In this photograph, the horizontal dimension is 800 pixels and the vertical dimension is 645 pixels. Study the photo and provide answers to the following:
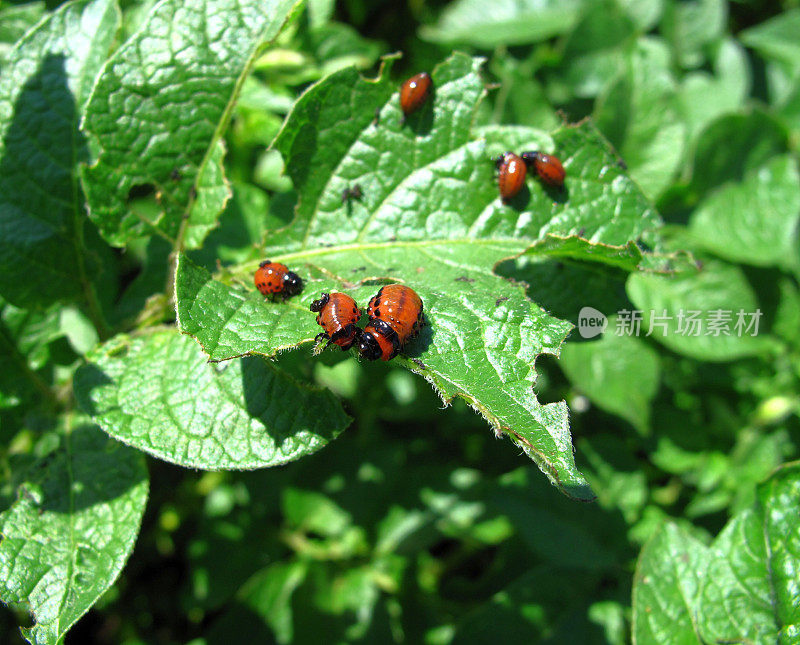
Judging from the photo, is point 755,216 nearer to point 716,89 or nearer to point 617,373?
point 716,89

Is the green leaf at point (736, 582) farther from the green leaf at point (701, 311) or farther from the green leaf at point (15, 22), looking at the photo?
the green leaf at point (15, 22)

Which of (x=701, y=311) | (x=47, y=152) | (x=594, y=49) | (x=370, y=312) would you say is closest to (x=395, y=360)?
(x=370, y=312)

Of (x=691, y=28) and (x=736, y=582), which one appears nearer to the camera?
(x=736, y=582)

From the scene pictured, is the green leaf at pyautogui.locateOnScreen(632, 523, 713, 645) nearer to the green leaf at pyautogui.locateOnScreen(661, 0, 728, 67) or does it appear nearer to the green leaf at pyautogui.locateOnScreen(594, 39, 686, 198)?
the green leaf at pyautogui.locateOnScreen(594, 39, 686, 198)

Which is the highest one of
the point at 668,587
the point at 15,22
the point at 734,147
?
the point at 15,22

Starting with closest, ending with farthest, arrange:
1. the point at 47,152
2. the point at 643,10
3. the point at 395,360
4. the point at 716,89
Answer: the point at 395,360 → the point at 47,152 → the point at 716,89 → the point at 643,10

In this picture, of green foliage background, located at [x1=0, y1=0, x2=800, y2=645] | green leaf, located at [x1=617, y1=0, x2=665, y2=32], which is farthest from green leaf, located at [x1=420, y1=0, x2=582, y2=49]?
green leaf, located at [x1=617, y1=0, x2=665, y2=32]

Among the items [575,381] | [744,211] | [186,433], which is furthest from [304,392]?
[744,211]
